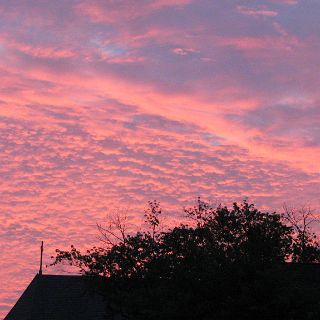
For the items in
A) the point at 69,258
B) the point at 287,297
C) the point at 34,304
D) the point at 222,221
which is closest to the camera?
the point at 287,297

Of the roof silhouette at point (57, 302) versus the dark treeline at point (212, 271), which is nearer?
the dark treeline at point (212, 271)

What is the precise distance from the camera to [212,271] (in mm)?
34156

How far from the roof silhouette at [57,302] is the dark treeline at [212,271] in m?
18.1

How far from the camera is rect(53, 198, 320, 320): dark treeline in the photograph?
1307 inches

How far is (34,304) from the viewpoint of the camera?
61000mm

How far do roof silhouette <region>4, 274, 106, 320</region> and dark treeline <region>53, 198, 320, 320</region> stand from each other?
59.3 ft

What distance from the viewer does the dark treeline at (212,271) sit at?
33.2m

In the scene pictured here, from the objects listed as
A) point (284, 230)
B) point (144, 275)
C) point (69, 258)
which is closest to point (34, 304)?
point (69, 258)

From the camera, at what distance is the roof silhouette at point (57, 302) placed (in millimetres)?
60531

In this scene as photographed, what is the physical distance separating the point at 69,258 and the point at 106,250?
2.49 m

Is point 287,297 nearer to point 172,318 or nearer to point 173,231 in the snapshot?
point 172,318

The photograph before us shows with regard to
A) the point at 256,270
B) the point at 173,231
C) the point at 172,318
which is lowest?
the point at 172,318

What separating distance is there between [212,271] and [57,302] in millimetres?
30278

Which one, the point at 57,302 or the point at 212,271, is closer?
the point at 212,271
